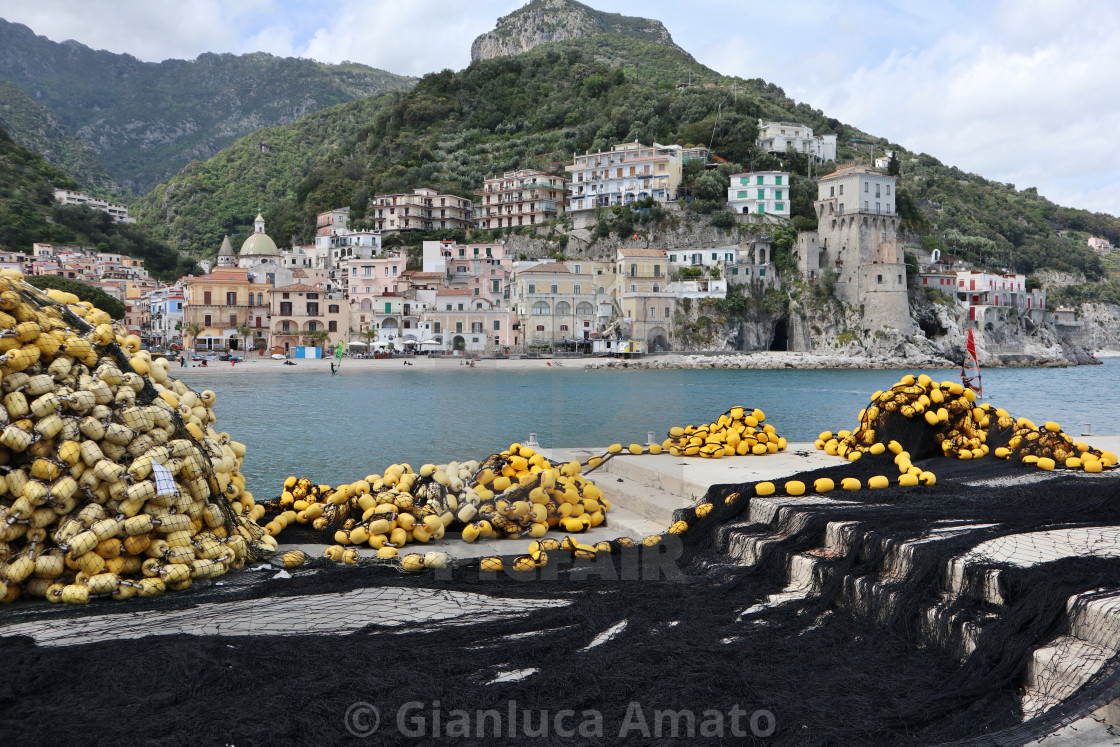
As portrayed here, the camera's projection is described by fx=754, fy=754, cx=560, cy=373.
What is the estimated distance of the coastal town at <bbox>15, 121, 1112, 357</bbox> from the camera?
5691 cm

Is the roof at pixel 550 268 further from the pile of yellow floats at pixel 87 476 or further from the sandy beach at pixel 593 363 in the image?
the pile of yellow floats at pixel 87 476

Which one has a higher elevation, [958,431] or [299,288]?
[299,288]

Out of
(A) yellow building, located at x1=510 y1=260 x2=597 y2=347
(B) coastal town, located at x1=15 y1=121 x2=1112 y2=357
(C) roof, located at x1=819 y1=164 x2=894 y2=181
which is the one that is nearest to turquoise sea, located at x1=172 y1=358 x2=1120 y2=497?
(A) yellow building, located at x1=510 y1=260 x2=597 y2=347

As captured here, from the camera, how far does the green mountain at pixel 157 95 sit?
160m

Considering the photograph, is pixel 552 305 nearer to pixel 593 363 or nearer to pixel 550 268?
pixel 550 268

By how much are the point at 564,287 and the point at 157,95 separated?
170004 millimetres

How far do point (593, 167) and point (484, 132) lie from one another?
21.9 meters

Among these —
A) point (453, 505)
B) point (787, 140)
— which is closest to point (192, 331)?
point (787, 140)

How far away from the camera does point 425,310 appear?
58.3m

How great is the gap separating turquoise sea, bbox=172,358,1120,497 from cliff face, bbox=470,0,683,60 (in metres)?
114

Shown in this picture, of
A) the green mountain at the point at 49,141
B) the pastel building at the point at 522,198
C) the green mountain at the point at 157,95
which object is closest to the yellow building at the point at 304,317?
the pastel building at the point at 522,198

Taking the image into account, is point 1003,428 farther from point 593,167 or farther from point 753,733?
point 593,167

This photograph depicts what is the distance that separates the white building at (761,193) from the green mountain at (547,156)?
61.5 inches

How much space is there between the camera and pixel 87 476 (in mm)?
3895
